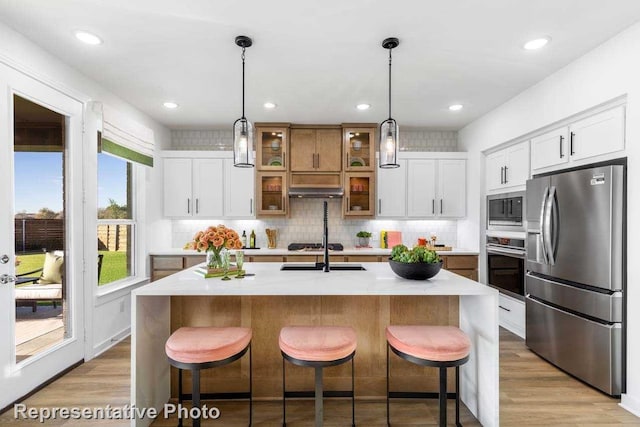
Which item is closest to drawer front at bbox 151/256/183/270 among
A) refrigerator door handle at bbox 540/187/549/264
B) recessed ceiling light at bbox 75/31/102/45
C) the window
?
the window

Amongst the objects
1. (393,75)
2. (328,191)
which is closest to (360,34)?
(393,75)

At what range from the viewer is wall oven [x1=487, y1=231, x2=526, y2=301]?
3.66 metres

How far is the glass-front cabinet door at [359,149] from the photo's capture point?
4711mm

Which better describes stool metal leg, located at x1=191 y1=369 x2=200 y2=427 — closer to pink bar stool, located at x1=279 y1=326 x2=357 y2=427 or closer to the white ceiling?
pink bar stool, located at x1=279 y1=326 x2=357 y2=427

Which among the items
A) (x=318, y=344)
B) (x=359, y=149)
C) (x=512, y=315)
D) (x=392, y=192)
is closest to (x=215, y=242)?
(x=318, y=344)

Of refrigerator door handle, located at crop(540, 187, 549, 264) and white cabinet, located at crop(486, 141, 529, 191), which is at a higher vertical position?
white cabinet, located at crop(486, 141, 529, 191)

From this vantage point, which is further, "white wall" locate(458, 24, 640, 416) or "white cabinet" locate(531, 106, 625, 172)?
"white cabinet" locate(531, 106, 625, 172)

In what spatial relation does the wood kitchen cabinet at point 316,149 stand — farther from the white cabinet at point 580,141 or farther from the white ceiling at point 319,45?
the white cabinet at point 580,141

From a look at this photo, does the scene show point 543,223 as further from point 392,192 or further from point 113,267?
point 113,267

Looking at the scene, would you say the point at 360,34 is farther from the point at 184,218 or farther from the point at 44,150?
the point at 184,218

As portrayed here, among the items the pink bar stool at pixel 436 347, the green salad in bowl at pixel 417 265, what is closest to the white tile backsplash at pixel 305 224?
the green salad in bowl at pixel 417 265

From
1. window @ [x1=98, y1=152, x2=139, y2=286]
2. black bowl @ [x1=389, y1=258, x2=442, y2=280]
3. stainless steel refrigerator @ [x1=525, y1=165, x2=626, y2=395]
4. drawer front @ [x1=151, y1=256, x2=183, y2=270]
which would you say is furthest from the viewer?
drawer front @ [x1=151, y1=256, x2=183, y2=270]

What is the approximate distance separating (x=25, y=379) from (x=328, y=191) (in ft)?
11.5

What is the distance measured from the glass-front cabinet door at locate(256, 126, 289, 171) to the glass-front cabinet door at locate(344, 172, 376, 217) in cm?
95
